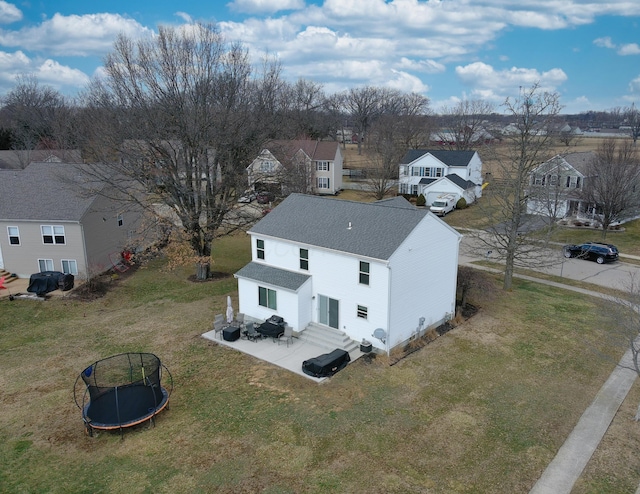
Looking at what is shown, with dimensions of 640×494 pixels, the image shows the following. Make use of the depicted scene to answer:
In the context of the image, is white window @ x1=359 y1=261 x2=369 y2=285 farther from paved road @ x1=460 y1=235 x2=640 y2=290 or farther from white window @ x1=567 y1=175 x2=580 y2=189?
white window @ x1=567 y1=175 x2=580 y2=189

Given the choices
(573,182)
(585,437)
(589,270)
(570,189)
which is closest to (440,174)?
(573,182)

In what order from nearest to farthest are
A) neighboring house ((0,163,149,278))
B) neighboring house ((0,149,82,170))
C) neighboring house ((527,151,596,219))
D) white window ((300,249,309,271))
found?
white window ((300,249,309,271)) < neighboring house ((0,163,149,278)) < neighboring house ((527,151,596,219)) < neighboring house ((0,149,82,170))

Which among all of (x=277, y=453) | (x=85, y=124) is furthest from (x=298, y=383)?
(x=85, y=124)

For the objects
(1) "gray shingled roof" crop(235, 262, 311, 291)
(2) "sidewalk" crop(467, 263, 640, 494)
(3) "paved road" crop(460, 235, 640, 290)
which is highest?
(1) "gray shingled roof" crop(235, 262, 311, 291)

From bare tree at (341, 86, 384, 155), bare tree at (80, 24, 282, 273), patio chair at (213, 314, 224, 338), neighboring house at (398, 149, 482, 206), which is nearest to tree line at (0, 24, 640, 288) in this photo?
bare tree at (80, 24, 282, 273)

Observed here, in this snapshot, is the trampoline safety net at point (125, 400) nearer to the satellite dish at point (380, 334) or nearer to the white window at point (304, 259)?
the white window at point (304, 259)

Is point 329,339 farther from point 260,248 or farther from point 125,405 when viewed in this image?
point 125,405
